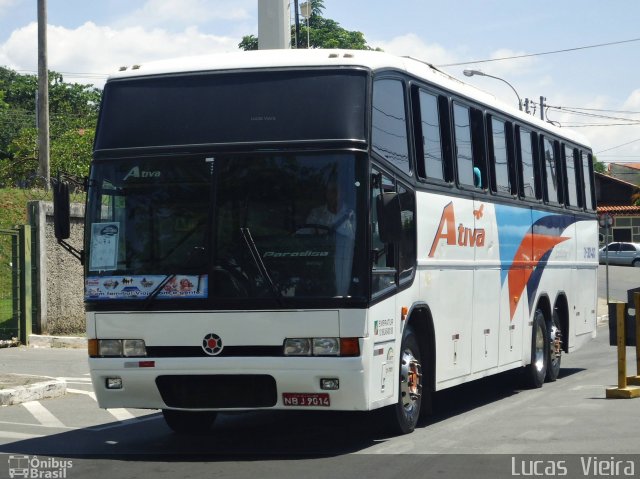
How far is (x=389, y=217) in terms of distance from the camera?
9750 mm

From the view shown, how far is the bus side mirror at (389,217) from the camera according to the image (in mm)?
9703

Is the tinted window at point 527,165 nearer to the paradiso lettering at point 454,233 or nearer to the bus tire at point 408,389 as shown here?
the paradiso lettering at point 454,233

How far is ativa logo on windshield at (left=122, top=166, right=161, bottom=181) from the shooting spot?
393 inches

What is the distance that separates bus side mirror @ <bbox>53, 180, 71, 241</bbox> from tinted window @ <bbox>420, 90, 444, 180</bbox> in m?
3.61

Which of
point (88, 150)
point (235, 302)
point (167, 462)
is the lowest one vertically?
point (167, 462)

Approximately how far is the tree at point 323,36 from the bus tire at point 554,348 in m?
58.0

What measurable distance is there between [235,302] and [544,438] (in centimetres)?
312

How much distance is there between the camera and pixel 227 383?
9.70m

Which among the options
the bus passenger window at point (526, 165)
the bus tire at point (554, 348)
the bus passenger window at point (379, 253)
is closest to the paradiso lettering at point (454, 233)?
the bus passenger window at point (379, 253)


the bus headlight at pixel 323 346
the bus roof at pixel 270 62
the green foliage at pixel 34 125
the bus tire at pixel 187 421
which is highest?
the green foliage at pixel 34 125

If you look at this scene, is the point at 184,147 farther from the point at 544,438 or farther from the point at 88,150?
the point at 88,150

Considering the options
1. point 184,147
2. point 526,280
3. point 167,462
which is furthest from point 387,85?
point 526,280

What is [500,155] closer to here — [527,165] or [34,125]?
[527,165]

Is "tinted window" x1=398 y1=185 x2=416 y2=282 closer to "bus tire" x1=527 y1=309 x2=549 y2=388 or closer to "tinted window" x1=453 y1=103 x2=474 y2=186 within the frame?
"tinted window" x1=453 y1=103 x2=474 y2=186
